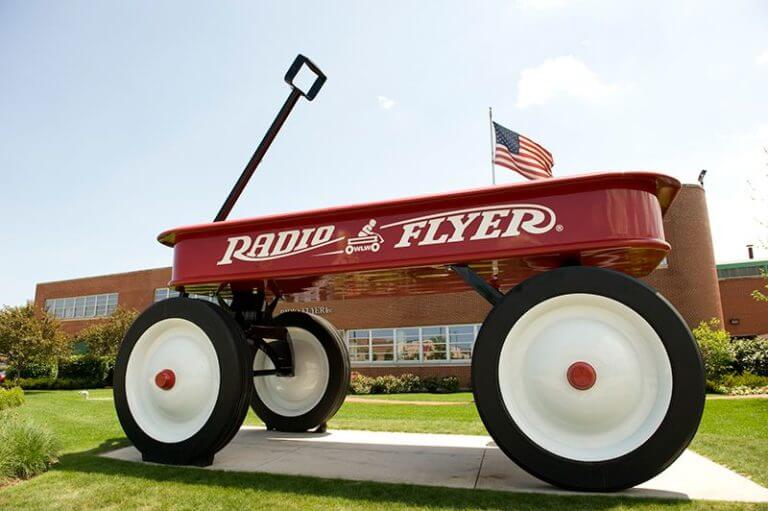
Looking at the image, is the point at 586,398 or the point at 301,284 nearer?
the point at 586,398

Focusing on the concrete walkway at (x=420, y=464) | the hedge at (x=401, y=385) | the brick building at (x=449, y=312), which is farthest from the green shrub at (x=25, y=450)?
the brick building at (x=449, y=312)

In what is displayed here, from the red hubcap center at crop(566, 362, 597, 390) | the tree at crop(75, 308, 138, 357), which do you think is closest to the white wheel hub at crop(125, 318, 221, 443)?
the red hubcap center at crop(566, 362, 597, 390)

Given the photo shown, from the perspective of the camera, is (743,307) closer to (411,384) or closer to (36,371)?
(411,384)

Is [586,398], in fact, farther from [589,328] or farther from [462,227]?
[462,227]

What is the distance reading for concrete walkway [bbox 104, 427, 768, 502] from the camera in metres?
4.02

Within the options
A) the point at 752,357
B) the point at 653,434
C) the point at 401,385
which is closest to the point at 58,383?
the point at 401,385

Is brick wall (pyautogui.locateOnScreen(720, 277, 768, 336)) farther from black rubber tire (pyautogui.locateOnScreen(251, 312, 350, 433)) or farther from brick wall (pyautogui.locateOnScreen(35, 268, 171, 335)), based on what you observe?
brick wall (pyautogui.locateOnScreen(35, 268, 171, 335))

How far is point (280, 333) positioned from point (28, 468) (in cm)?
304

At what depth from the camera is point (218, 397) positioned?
16.8 feet

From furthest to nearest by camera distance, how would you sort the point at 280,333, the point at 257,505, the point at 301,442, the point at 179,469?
the point at 280,333 → the point at 301,442 → the point at 179,469 → the point at 257,505

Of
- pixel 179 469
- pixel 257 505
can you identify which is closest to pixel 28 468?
pixel 179 469

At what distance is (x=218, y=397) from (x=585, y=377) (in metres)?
3.43

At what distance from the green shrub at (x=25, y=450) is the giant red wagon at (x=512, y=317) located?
74 cm

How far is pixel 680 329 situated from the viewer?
3.85m
